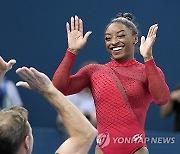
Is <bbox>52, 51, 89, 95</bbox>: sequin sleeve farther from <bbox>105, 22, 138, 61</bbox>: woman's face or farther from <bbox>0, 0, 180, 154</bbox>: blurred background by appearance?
<bbox>0, 0, 180, 154</bbox>: blurred background

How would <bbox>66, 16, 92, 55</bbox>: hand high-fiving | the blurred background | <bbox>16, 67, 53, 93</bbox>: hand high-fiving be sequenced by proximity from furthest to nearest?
1. the blurred background
2. <bbox>66, 16, 92, 55</bbox>: hand high-fiving
3. <bbox>16, 67, 53, 93</bbox>: hand high-fiving

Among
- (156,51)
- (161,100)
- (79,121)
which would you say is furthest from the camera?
(156,51)

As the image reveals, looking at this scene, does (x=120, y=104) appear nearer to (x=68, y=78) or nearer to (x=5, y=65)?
(x=68, y=78)

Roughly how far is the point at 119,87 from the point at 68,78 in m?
0.32

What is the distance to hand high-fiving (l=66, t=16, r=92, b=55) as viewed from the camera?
153 inches

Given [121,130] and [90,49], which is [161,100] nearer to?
[121,130]

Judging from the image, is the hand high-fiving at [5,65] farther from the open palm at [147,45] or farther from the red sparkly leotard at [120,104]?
the open palm at [147,45]

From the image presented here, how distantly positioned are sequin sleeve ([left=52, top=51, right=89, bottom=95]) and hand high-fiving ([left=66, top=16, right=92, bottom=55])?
0.05m

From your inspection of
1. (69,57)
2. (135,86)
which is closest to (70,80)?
(69,57)

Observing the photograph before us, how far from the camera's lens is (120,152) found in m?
3.85

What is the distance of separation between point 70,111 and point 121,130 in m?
1.54

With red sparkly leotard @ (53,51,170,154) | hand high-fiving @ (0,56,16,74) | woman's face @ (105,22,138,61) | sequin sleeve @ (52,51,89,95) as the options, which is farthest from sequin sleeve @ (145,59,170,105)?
hand high-fiving @ (0,56,16,74)

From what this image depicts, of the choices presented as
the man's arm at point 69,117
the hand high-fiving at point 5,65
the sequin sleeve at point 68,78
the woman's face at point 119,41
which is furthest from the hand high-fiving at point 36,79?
the woman's face at point 119,41

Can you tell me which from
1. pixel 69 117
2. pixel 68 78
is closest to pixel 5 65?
pixel 69 117
